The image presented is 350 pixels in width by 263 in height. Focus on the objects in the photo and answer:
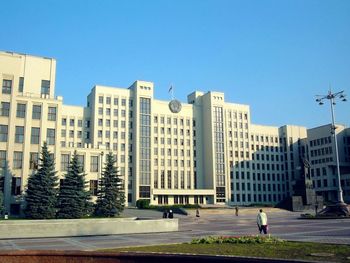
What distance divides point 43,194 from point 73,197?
268cm

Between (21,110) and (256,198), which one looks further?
(256,198)

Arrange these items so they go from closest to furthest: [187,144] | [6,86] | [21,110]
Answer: [6,86], [21,110], [187,144]

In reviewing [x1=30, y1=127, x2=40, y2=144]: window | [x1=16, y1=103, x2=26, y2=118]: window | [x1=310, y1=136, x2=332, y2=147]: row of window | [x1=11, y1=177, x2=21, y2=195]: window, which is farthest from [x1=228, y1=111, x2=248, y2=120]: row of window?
[x1=11, y1=177, x2=21, y2=195]: window

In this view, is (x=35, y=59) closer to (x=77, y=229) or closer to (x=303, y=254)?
(x=77, y=229)

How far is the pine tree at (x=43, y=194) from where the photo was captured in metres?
33.2

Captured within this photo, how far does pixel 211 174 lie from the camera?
87.1 m

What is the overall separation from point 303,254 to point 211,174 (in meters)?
77.5

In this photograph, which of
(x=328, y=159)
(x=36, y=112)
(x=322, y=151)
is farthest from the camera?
(x=322, y=151)

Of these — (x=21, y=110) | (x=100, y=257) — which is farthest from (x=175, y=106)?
(x=100, y=257)

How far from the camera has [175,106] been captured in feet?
291

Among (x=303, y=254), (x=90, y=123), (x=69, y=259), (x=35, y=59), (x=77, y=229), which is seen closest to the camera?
(x=303, y=254)

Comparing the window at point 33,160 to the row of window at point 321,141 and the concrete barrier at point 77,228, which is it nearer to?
the concrete barrier at point 77,228

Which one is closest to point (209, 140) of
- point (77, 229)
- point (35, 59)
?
point (35, 59)

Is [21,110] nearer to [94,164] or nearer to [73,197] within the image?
[94,164]
